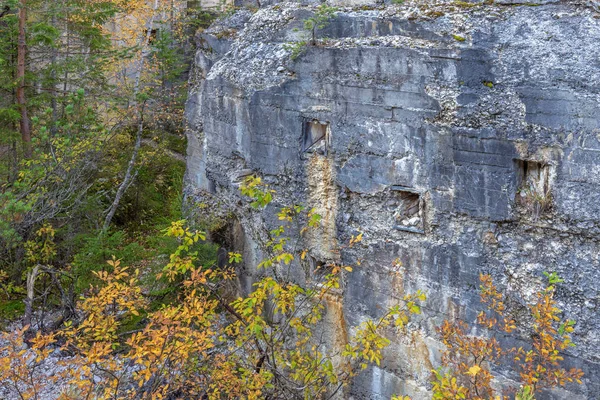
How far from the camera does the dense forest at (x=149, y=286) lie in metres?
5.39

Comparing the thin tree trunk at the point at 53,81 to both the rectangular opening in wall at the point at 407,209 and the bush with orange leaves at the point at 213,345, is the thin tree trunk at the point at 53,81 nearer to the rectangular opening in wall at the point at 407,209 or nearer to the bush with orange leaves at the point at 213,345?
the bush with orange leaves at the point at 213,345

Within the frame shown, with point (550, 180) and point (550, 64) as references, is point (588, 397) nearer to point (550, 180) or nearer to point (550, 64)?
point (550, 180)

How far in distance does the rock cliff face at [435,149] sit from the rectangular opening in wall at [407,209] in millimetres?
16

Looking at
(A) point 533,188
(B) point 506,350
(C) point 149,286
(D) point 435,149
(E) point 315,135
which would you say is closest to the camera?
(A) point 533,188

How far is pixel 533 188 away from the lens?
17.4 feet

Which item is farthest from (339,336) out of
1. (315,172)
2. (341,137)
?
(341,137)

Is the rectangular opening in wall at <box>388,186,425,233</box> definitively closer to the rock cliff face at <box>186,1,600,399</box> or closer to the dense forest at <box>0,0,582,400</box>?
the rock cliff face at <box>186,1,600,399</box>

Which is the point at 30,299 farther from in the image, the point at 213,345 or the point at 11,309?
the point at 213,345

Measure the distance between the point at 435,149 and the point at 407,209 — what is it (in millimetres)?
836

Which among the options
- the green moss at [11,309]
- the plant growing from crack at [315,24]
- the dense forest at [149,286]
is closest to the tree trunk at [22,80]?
the dense forest at [149,286]

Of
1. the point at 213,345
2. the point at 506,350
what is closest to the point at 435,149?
the point at 506,350

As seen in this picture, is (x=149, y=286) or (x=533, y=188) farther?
(x=149, y=286)

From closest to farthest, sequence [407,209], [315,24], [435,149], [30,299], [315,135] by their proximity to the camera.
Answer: [435,149]
[407,209]
[315,24]
[315,135]
[30,299]

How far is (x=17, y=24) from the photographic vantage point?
10562mm
